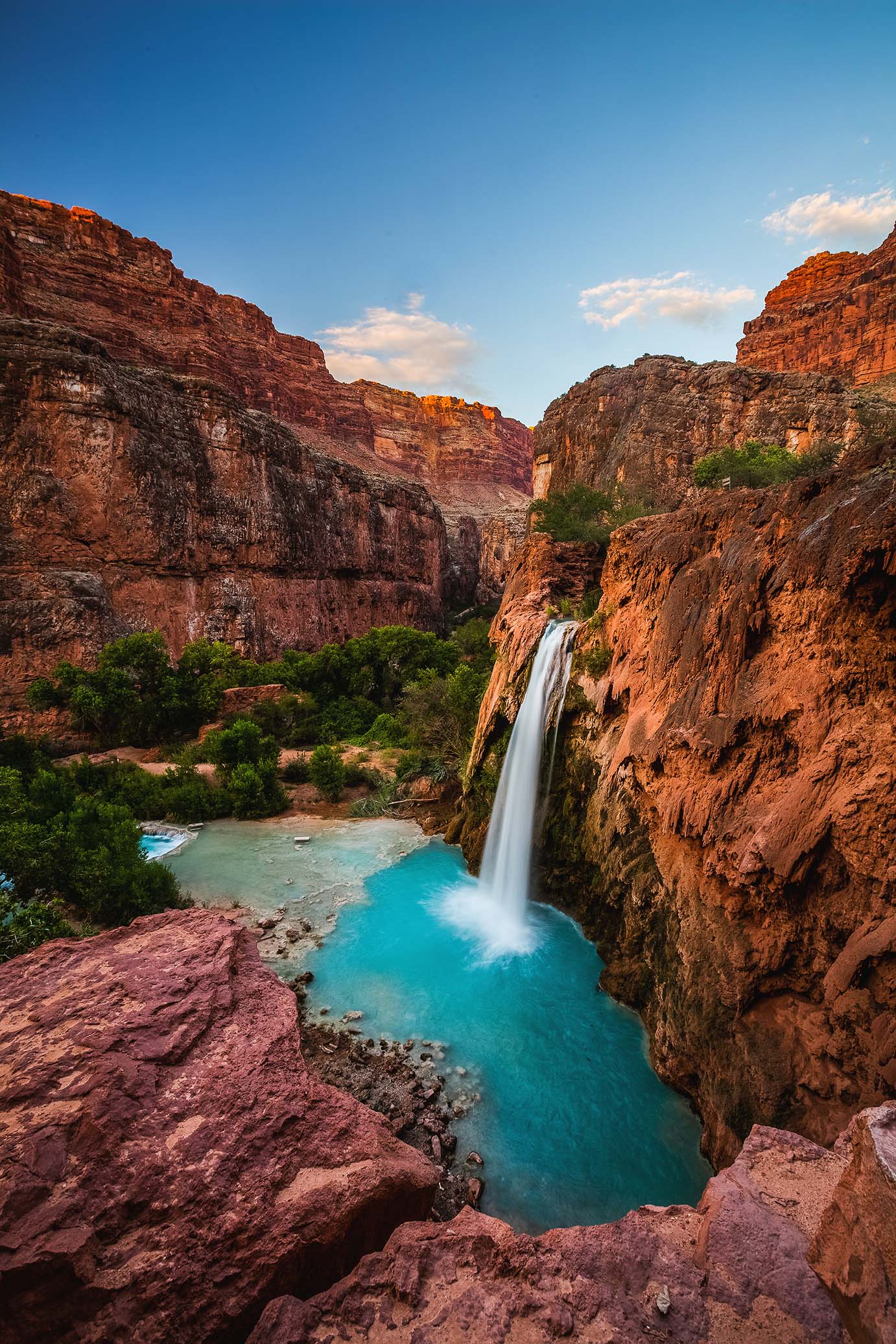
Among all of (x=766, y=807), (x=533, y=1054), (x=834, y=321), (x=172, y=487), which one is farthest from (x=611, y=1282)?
(x=834, y=321)

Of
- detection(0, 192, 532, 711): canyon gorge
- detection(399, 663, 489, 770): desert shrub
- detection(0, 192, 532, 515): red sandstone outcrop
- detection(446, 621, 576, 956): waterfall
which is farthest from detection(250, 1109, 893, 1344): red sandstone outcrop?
detection(0, 192, 532, 515): red sandstone outcrop

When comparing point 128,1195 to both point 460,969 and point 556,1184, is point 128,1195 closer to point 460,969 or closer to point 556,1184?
point 556,1184

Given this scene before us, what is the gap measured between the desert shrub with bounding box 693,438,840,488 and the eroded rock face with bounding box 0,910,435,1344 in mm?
14417

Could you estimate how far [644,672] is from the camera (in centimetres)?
823

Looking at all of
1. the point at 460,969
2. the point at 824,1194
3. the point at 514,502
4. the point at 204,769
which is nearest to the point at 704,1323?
the point at 824,1194

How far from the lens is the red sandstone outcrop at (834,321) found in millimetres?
31688

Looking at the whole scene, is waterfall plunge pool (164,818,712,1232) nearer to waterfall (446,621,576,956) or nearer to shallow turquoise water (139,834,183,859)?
waterfall (446,621,576,956)

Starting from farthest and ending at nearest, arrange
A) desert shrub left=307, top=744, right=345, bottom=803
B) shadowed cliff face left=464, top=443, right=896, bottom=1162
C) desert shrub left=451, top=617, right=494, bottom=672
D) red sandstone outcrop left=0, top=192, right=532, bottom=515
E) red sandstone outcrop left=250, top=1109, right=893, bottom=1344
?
red sandstone outcrop left=0, top=192, right=532, bottom=515 → desert shrub left=451, top=617, right=494, bottom=672 → desert shrub left=307, top=744, right=345, bottom=803 → shadowed cliff face left=464, top=443, right=896, bottom=1162 → red sandstone outcrop left=250, top=1109, right=893, bottom=1344

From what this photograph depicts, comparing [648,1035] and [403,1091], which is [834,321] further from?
[403,1091]

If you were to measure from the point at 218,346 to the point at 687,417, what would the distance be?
42.2m

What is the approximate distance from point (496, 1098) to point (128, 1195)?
448cm

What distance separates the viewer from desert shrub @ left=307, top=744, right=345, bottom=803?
52.3ft

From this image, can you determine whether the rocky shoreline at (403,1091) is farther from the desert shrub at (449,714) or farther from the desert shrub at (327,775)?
the desert shrub at (327,775)

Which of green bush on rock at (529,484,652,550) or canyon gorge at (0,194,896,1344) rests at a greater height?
green bush on rock at (529,484,652,550)
